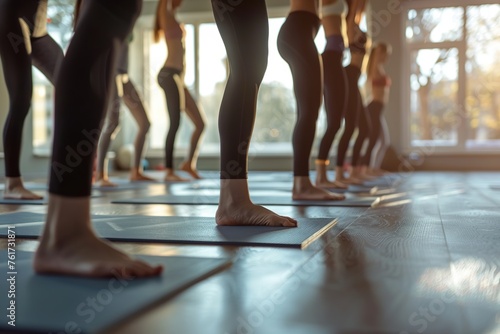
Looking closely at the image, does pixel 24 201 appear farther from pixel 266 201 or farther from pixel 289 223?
pixel 289 223

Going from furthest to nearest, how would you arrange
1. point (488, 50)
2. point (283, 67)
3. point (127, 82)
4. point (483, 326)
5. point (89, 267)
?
point (283, 67) < point (488, 50) < point (127, 82) < point (89, 267) < point (483, 326)

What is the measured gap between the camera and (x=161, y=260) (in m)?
1.09

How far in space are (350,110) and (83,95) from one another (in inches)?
114

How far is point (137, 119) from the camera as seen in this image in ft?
14.2

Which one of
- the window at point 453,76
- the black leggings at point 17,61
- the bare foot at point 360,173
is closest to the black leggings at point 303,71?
the black leggings at point 17,61

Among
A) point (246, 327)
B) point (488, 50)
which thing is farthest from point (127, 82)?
point (488, 50)

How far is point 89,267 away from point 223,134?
75 centimetres

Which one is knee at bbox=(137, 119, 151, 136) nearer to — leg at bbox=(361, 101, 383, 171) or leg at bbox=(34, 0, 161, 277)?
leg at bbox=(361, 101, 383, 171)

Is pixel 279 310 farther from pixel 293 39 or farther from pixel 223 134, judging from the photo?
pixel 293 39

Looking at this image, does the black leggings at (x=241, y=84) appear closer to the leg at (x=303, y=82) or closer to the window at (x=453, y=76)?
the leg at (x=303, y=82)

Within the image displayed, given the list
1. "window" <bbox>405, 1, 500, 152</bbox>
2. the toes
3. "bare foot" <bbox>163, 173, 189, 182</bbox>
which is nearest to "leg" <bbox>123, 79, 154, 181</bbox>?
"bare foot" <bbox>163, 173, 189, 182</bbox>

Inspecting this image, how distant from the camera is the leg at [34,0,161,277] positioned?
944 mm

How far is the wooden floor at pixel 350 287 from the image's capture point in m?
0.69

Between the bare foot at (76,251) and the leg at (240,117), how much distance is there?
639 mm
